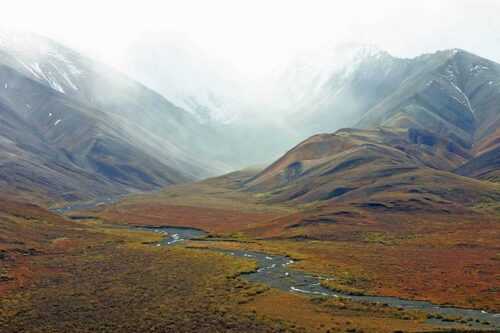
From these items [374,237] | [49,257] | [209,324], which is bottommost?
[209,324]

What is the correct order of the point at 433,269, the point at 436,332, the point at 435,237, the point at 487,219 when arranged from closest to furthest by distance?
1. the point at 436,332
2. the point at 433,269
3. the point at 435,237
4. the point at 487,219

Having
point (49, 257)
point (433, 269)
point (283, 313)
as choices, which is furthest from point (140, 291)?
point (433, 269)

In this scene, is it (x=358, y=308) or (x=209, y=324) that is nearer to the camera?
(x=209, y=324)

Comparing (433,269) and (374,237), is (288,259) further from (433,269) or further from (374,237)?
(374,237)

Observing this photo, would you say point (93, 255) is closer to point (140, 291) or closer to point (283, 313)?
point (140, 291)

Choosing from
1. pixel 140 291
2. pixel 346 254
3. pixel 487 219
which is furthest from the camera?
pixel 487 219

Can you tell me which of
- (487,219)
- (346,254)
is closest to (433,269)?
(346,254)

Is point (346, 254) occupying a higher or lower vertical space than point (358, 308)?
higher
